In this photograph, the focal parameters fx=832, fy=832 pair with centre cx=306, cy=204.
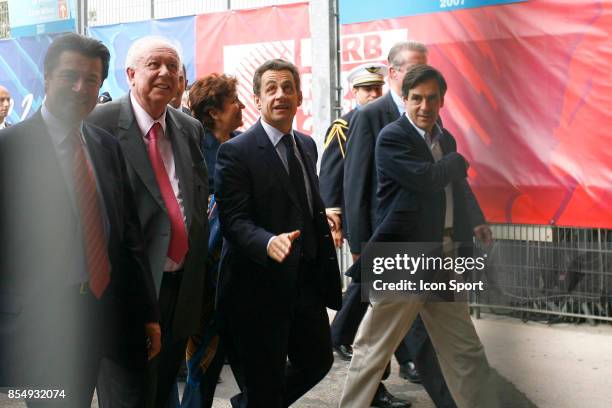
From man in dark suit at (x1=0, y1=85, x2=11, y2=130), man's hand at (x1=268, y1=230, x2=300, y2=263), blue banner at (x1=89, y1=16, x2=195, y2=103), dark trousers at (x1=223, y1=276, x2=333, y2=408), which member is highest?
blue banner at (x1=89, y1=16, x2=195, y2=103)

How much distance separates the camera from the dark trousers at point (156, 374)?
2035 millimetres

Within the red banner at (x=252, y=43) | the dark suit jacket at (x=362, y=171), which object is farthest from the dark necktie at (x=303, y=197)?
the red banner at (x=252, y=43)

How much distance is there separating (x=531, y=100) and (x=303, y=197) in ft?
5.09

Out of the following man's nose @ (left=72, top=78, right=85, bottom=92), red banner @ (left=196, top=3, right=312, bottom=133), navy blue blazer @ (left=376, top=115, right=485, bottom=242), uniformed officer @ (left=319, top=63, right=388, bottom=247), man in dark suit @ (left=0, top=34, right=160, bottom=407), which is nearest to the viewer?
navy blue blazer @ (left=376, top=115, right=485, bottom=242)

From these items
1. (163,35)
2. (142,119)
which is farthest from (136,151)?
(163,35)

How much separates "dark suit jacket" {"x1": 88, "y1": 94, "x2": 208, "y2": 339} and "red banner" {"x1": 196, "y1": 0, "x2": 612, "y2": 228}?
1.21 metres

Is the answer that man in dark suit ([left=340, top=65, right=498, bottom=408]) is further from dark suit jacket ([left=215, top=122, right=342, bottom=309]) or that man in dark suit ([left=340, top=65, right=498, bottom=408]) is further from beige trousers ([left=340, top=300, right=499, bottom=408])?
dark suit jacket ([left=215, top=122, right=342, bottom=309])

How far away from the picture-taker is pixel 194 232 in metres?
2.40

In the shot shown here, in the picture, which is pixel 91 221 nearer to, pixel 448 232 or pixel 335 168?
pixel 448 232

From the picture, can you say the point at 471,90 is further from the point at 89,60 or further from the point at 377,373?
the point at 377,373

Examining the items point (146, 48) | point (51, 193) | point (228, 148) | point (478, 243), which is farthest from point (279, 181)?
point (478, 243)

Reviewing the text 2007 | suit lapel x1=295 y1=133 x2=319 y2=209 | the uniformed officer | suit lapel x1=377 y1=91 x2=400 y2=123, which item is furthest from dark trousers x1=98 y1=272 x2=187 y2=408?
the uniformed officer

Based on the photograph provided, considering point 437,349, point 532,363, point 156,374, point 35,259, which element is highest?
point 35,259

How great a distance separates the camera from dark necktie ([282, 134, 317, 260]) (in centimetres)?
254
